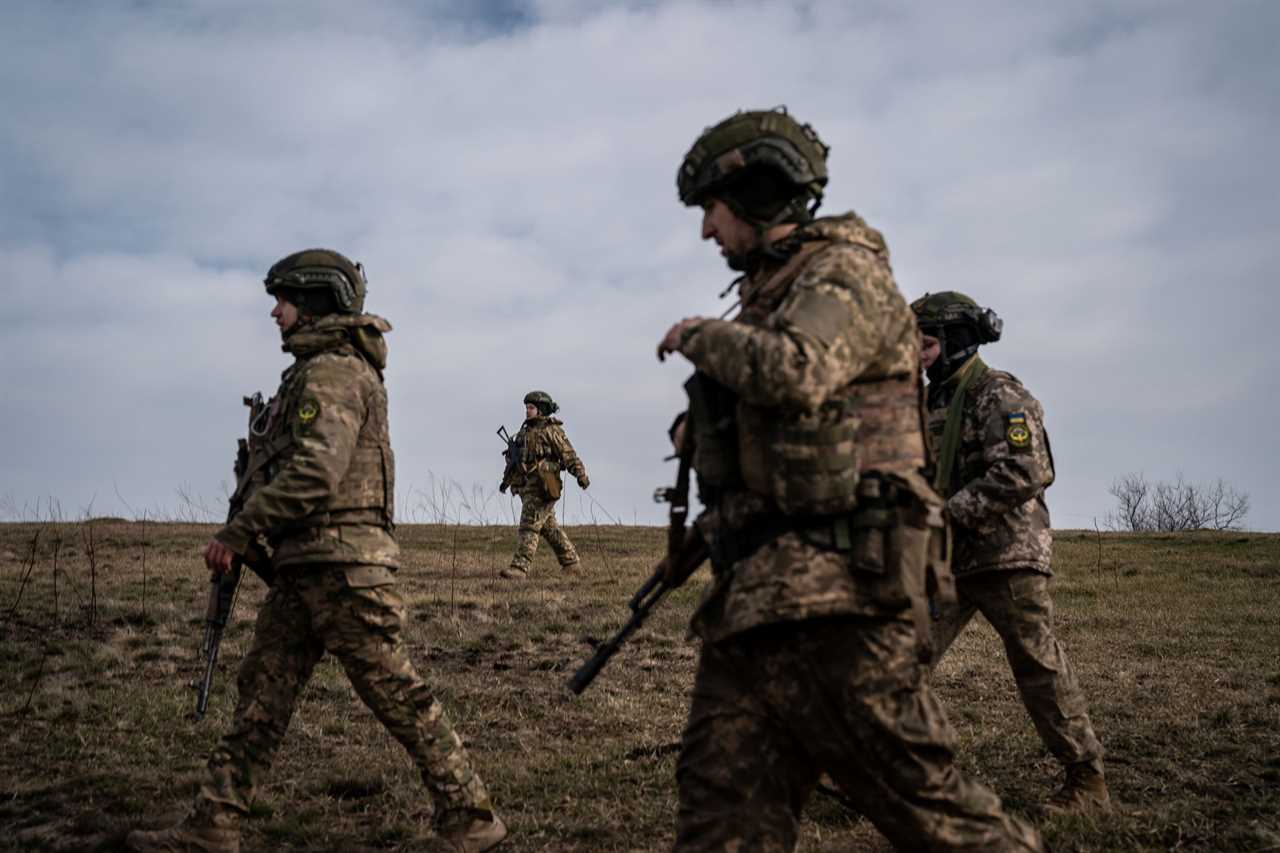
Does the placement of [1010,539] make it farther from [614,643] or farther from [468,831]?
[468,831]

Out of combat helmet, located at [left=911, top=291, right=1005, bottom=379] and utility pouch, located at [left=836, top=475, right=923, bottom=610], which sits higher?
combat helmet, located at [left=911, top=291, right=1005, bottom=379]

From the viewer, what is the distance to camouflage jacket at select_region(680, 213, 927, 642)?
3.05 m

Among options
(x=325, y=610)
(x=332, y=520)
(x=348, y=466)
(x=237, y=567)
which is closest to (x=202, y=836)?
(x=325, y=610)

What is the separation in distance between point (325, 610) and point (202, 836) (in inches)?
40.7

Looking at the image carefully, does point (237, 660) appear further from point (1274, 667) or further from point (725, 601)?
point (1274, 667)

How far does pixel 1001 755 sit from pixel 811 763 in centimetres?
394

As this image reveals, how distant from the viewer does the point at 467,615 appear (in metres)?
11.4

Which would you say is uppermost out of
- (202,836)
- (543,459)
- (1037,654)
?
(543,459)

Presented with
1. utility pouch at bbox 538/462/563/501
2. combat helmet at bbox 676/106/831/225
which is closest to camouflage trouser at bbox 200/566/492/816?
combat helmet at bbox 676/106/831/225

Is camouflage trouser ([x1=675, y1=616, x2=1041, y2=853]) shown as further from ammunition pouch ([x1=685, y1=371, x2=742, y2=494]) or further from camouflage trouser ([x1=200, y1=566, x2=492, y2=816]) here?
camouflage trouser ([x1=200, y1=566, x2=492, y2=816])

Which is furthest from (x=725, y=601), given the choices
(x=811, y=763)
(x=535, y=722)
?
(x=535, y=722)

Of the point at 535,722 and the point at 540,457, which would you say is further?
the point at 540,457

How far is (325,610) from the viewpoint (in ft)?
15.9

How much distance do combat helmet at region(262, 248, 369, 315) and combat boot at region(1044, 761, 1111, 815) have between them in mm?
4056
